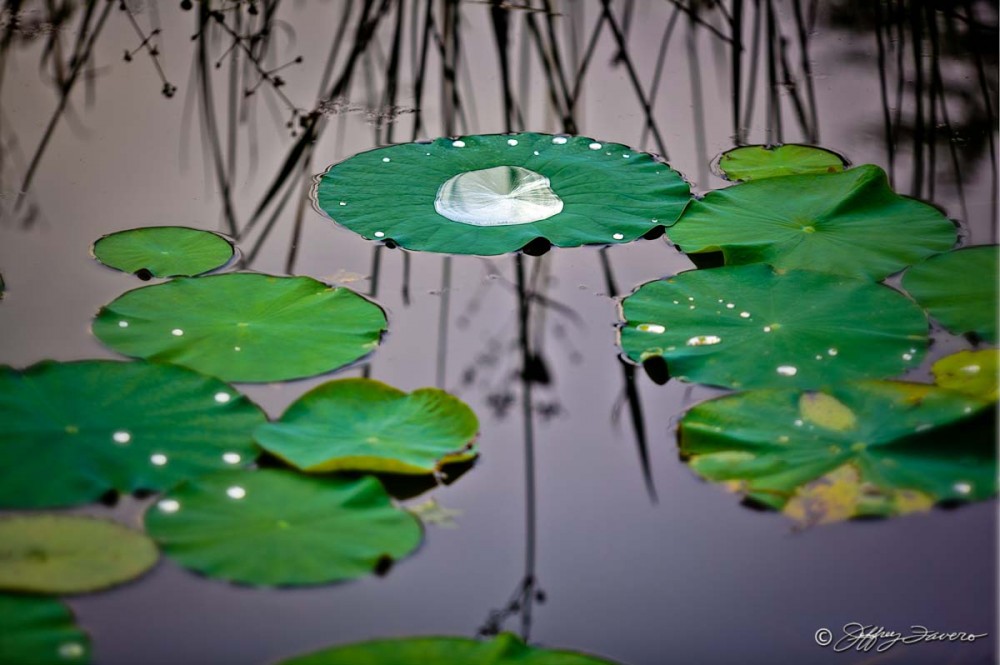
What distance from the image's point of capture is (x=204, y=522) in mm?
1473

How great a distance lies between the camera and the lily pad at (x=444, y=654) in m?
1.29

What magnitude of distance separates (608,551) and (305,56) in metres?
1.81

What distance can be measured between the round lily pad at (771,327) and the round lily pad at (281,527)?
0.58m

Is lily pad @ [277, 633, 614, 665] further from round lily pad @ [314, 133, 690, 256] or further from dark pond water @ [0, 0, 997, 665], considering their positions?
round lily pad @ [314, 133, 690, 256]

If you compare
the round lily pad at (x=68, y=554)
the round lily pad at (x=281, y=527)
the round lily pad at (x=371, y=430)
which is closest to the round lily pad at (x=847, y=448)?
the round lily pad at (x=371, y=430)

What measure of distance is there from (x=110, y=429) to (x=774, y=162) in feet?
4.95

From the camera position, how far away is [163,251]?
2.09m

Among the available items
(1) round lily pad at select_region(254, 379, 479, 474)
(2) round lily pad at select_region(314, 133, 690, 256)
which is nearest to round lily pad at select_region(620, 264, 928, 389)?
(2) round lily pad at select_region(314, 133, 690, 256)

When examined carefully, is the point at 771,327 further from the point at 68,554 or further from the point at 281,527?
the point at 68,554

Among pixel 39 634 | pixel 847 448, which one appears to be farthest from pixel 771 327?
pixel 39 634

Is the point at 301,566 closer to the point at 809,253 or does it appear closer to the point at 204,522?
the point at 204,522

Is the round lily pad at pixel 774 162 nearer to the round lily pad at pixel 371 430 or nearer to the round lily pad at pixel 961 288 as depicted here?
the round lily pad at pixel 961 288

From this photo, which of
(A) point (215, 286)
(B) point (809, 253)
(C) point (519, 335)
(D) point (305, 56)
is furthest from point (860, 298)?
(D) point (305, 56)

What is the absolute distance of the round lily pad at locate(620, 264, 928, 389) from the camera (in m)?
1.76
